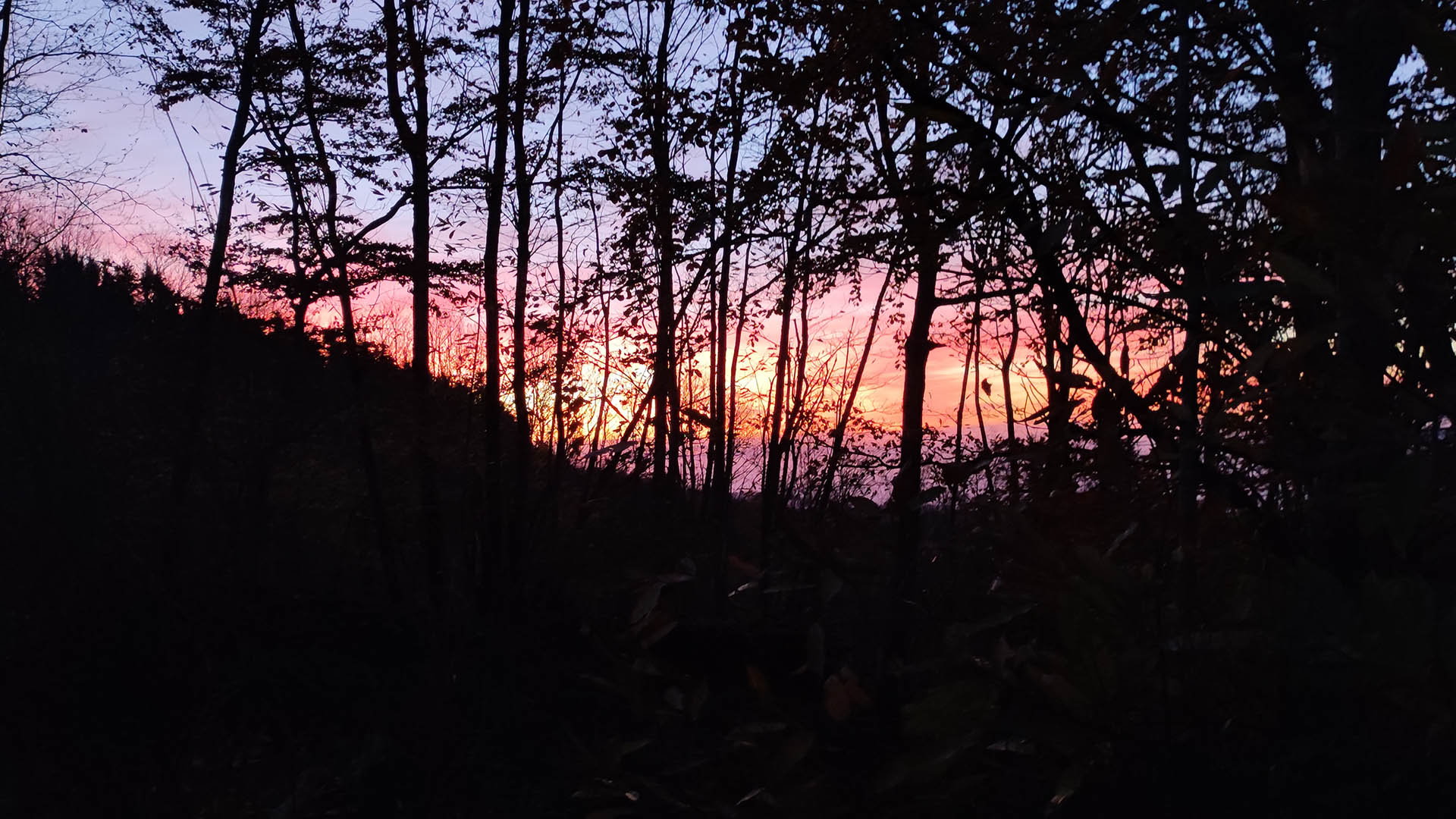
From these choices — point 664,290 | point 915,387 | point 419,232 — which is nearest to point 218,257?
point 419,232

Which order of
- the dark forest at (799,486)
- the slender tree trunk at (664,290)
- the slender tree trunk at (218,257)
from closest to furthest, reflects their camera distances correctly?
the dark forest at (799,486)
the slender tree trunk at (664,290)
the slender tree trunk at (218,257)

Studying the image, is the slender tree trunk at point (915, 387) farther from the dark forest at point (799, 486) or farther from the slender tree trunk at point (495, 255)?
the slender tree trunk at point (495, 255)

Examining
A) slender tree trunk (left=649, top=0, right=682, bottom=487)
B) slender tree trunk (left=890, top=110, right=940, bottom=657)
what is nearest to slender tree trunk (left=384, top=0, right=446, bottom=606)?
slender tree trunk (left=649, top=0, right=682, bottom=487)

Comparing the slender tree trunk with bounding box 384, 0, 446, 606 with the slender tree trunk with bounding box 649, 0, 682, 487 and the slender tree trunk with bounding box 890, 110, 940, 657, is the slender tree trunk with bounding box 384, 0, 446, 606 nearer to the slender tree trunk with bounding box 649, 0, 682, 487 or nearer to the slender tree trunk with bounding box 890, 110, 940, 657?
the slender tree trunk with bounding box 649, 0, 682, 487

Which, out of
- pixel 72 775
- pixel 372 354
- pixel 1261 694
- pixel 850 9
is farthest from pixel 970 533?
pixel 372 354

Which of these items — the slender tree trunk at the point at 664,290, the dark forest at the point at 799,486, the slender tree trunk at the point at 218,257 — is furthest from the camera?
the slender tree trunk at the point at 218,257

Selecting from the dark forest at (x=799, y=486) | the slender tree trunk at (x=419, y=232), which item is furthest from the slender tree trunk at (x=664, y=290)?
the slender tree trunk at (x=419, y=232)

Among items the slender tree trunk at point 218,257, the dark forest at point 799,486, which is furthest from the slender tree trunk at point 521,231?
the slender tree trunk at point 218,257

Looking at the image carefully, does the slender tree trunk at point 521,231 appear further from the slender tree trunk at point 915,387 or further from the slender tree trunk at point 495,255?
the slender tree trunk at point 915,387

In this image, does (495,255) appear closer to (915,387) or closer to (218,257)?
(218,257)

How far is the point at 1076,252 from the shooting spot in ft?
11.1

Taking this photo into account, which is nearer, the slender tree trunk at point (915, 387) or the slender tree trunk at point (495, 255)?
the slender tree trunk at point (915, 387)

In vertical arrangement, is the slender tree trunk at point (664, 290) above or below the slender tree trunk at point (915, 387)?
above

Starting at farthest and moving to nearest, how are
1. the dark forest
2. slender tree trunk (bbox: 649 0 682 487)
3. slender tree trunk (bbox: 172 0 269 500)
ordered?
slender tree trunk (bbox: 172 0 269 500)
slender tree trunk (bbox: 649 0 682 487)
the dark forest
